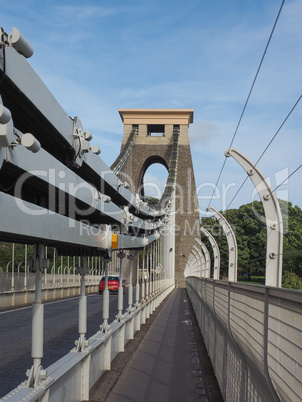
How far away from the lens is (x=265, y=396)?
4.14 meters

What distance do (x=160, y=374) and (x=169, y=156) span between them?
83.5 meters

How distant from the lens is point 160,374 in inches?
399

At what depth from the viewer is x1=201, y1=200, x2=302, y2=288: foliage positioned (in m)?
61.8

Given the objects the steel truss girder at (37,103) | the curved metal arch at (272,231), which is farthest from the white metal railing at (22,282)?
the steel truss girder at (37,103)

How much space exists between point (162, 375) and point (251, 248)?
73.0 m

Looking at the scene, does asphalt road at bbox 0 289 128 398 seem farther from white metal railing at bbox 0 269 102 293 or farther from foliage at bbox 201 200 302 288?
foliage at bbox 201 200 302 288

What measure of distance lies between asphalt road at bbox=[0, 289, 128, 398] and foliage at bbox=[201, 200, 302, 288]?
36409 millimetres

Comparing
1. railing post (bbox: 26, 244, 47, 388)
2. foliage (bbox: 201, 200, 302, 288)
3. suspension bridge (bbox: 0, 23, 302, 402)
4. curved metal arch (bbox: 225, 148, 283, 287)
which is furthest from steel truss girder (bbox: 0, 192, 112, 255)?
foliage (bbox: 201, 200, 302, 288)

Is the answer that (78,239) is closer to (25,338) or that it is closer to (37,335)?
(37,335)

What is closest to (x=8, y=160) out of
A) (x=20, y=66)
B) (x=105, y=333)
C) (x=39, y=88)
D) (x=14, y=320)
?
(x=20, y=66)

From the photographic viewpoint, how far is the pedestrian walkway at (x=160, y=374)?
8273 mm

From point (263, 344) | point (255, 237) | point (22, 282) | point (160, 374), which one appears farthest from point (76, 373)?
point (255, 237)

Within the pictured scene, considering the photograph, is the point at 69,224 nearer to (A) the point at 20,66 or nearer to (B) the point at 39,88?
(B) the point at 39,88

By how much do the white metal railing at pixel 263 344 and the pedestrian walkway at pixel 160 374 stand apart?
148 cm
